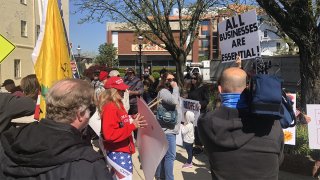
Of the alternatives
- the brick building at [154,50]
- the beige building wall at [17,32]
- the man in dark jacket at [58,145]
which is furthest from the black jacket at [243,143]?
the brick building at [154,50]

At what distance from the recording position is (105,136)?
15.1 feet

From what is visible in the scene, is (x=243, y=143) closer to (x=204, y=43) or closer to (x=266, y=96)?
(x=266, y=96)

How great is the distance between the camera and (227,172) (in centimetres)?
296

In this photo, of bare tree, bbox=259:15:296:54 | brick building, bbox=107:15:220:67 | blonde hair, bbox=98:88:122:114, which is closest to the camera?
blonde hair, bbox=98:88:122:114

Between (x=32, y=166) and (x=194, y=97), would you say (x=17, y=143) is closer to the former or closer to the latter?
(x=32, y=166)

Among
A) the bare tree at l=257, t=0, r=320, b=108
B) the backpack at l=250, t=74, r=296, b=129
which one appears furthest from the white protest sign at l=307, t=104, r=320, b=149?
the bare tree at l=257, t=0, r=320, b=108

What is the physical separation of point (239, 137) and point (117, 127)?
2.07 m

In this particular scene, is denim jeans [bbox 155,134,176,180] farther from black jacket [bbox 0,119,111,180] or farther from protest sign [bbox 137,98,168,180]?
black jacket [bbox 0,119,111,180]

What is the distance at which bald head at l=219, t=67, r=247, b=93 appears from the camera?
2.93m

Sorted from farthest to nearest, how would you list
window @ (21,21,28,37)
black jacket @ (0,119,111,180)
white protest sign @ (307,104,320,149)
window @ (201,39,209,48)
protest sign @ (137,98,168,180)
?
window @ (201,39,209,48) < window @ (21,21,28,37) < white protest sign @ (307,104,320,149) < protest sign @ (137,98,168,180) < black jacket @ (0,119,111,180)

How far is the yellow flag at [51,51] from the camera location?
4293 millimetres

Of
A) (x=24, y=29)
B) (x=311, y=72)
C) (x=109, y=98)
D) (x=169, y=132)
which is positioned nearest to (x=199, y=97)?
(x=311, y=72)

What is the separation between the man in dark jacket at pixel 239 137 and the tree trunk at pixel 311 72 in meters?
6.52

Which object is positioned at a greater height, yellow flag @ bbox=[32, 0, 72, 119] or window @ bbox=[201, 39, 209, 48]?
window @ bbox=[201, 39, 209, 48]
